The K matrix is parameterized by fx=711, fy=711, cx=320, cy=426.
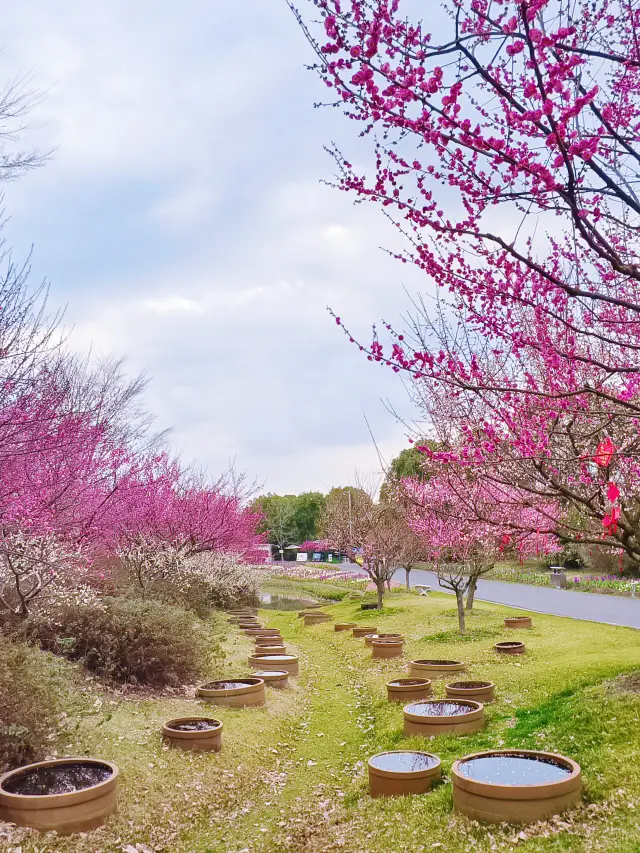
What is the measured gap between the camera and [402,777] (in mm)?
6395

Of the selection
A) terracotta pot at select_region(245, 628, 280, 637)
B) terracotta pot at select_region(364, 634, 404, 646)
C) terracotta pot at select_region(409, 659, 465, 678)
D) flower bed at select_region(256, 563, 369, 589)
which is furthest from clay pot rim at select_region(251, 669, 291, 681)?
flower bed at select_region(256, 563, 369, 589)

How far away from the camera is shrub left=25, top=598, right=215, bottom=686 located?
10.4m

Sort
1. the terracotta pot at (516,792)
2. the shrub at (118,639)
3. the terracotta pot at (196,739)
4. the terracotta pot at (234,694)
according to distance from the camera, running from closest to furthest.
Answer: the terracotta pot at (516,792) → the terracotta pot at (196,739) → the terracotta pot at (234,694) → the shrub at (118,639)

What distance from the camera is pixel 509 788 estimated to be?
525 cm

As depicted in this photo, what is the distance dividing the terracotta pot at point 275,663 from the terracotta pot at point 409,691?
121 inches

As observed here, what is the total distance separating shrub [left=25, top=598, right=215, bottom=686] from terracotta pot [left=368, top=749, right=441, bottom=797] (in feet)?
16.0

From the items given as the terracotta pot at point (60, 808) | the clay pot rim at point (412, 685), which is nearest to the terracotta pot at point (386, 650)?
the clay pot rim at point (412, 685)

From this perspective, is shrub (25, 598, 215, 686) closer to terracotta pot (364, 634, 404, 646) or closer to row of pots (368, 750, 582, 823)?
row of pots (368, 750, 582, 823)

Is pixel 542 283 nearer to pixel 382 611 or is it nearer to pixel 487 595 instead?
pixel 382 611

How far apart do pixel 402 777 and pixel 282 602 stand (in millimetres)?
25788

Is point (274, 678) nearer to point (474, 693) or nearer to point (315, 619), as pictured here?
point (474, 693)

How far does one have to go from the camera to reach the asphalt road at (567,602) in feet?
63.6

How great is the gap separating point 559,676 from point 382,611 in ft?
40.0

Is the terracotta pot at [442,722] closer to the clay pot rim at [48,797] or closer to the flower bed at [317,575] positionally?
the clay pot rim at [48,797]
